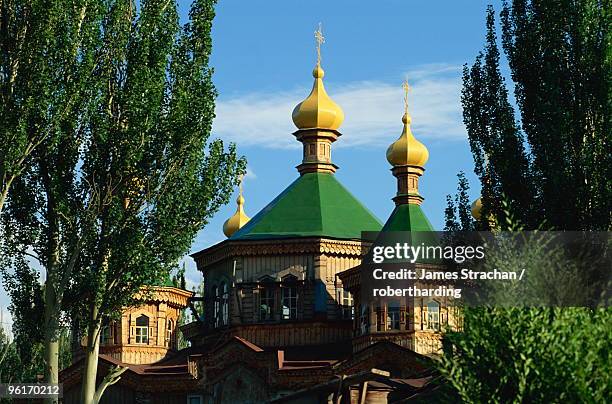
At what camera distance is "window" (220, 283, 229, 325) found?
3888 cm

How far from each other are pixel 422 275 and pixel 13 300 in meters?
12.2

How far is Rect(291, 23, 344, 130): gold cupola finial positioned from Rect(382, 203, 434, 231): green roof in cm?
408

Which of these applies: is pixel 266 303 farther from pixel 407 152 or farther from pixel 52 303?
pixel 52 303

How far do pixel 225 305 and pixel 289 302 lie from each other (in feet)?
8.45

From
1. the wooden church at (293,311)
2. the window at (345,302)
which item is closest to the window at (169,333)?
the wooden church at (293,311)

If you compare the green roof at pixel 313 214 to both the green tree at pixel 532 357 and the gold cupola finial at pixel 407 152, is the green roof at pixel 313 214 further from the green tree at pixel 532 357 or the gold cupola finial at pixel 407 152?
the green tree at pixel 532 357

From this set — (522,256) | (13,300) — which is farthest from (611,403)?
(13,300)

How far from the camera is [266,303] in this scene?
37812mm

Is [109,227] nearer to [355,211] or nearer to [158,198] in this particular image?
[158,198]

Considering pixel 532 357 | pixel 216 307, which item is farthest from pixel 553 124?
pixel 216 307

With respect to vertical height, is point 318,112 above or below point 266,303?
above

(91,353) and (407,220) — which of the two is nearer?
(91,353)

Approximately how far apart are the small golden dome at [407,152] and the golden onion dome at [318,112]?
2.06m

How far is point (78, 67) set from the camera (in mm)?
22516
